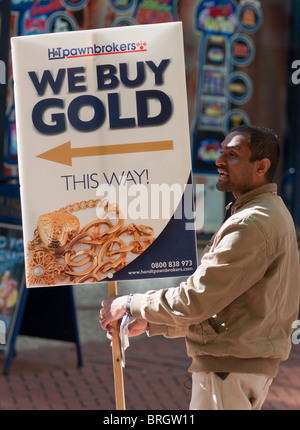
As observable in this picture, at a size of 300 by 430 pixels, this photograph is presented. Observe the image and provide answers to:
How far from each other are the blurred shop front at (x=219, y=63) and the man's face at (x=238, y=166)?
4.54 metres

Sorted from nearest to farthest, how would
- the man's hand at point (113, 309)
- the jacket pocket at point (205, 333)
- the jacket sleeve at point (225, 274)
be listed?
the jacket sleeve at point (225, 274), the jacket pocket at point (205, 333), the man's hand at point (113, 309)

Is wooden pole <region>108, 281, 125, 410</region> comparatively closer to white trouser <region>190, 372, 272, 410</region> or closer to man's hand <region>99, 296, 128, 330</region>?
man's hand <region>99, 296, 128, 330</region>

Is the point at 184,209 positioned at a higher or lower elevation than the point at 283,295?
higher

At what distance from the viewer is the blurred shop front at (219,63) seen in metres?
7.77

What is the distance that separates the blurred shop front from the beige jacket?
468 centimetres

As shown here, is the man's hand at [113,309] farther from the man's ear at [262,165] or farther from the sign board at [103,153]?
the man's ear at [262,165]

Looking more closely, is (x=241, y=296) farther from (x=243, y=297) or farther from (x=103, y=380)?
(x=103, y=380)

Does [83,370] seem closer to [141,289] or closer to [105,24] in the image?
[141,289]

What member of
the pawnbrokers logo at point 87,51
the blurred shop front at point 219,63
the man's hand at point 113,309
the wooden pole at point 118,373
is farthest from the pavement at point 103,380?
the pawnbrokers logo at point 87,51

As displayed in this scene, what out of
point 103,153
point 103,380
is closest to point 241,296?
point 103,153

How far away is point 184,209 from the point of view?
3529mm
